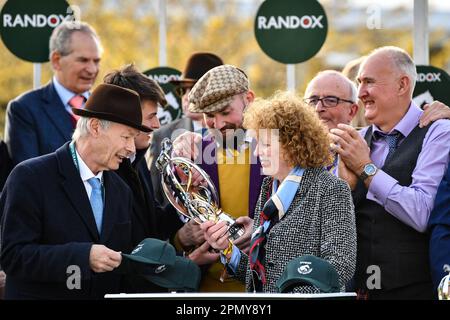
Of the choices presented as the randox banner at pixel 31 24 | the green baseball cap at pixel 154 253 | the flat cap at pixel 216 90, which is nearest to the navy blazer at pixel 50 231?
the green baseball cap at pixel 154 253

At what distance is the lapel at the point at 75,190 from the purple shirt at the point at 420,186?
159 cm

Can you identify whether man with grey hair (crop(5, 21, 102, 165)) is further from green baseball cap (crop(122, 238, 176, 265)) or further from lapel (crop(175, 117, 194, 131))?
green baseball cap (crop(122, 238, 176, 265))

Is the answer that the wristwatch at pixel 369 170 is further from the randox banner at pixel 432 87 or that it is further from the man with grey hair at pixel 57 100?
the randox banner at pixel 432 87

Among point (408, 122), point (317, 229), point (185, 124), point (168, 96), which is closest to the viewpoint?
point (317, 229)

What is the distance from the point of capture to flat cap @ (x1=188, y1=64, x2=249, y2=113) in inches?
207

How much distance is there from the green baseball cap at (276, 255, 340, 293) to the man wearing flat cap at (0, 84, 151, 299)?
83cm

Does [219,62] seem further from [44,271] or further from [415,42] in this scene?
[44,271]

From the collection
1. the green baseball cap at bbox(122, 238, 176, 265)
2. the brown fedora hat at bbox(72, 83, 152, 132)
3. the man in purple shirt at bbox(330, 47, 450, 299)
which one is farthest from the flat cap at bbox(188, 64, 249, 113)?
the green baseball cap at bbox(122, 238, 176, 265)

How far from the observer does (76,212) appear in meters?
4.73

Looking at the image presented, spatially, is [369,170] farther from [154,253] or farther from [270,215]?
[154,253]

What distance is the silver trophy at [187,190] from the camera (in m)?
5.03

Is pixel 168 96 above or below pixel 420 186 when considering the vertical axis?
above

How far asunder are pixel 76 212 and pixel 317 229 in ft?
3.99

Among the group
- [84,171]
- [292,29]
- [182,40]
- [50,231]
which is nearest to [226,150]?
[84,171]
